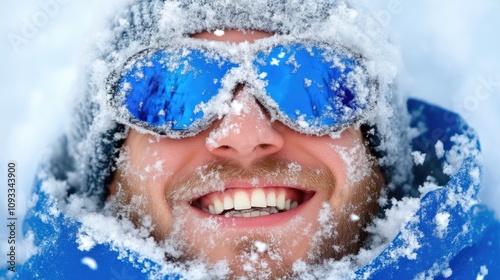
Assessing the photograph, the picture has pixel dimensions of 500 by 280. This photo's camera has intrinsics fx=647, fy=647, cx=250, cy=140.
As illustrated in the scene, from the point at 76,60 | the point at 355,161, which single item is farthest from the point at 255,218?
the point at 76,60

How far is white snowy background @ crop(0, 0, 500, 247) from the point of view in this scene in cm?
305

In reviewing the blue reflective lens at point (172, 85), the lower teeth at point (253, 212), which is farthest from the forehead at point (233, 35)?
the lower teeth at point (253, 212)

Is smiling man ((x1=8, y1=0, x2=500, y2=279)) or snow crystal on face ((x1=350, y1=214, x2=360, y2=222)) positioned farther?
snow crystal on face ((x1=350, y1=214, x2=360, y2=222))

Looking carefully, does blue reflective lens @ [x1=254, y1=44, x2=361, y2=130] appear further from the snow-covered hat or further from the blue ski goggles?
the snow-covered hat

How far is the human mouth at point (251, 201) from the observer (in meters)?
2.30

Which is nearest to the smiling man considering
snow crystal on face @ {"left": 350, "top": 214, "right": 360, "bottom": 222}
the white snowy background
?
snow crystal on face @ {"left": 350, "top": 214, "right": 360, "bottom": 222}

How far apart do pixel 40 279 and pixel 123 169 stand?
0.50 m

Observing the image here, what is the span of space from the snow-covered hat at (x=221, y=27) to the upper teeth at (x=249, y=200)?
42 centimetres

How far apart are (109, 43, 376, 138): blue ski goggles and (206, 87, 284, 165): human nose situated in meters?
0.03

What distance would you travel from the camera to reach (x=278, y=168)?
2.23 metres

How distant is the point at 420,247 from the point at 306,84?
0.66m

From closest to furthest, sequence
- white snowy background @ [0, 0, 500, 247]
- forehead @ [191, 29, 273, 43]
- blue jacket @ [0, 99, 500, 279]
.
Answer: blue jacket @ [0, 99, 500, 279] < forehead @ [191, 29, 273, 43] < white snowy background @ [0, 0, 500, 247]

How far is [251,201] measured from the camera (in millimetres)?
2299

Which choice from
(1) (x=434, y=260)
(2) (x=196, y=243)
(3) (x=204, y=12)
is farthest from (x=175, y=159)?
(1) (x=434, y=260)
